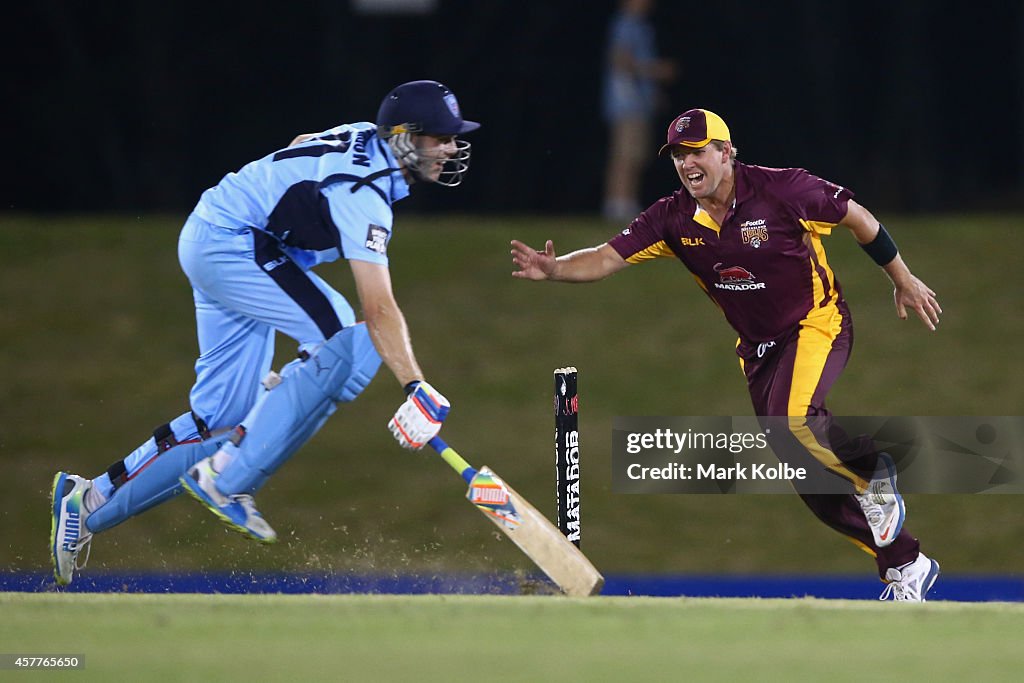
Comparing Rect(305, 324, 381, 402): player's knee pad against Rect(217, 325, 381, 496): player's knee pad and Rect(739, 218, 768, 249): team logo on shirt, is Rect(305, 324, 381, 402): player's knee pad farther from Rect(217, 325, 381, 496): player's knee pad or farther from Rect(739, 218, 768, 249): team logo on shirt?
Rect(739, 218, 768, 249): team logo on shirt

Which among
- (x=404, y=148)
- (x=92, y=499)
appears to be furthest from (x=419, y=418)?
(x=92, y=499)

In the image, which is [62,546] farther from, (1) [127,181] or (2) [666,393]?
(1) [127,181]

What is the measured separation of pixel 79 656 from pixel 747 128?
8938mm

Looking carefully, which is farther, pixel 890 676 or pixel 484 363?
pixel 484 363

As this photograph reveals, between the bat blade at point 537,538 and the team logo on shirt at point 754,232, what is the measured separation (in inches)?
56.5

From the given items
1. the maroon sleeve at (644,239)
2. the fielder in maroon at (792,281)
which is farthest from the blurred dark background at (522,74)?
the fielder in maroon at (792,281)

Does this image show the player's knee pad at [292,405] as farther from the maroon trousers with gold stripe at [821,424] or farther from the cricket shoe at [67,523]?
the maroon trousers with gold stripe at [821,424]

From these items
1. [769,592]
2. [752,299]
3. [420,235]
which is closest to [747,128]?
[420,235]

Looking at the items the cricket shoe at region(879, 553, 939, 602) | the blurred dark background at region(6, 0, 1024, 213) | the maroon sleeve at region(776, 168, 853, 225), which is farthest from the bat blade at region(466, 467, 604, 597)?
the blurred dark background at region(6, 0, 1024, 213)

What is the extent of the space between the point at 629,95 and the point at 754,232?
18.5 feet

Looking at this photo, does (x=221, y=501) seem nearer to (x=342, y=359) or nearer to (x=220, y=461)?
(x=220, y=461)

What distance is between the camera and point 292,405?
6.09m

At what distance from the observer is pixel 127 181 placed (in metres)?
13.0

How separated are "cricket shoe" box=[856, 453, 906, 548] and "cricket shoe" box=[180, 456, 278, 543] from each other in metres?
2.38
